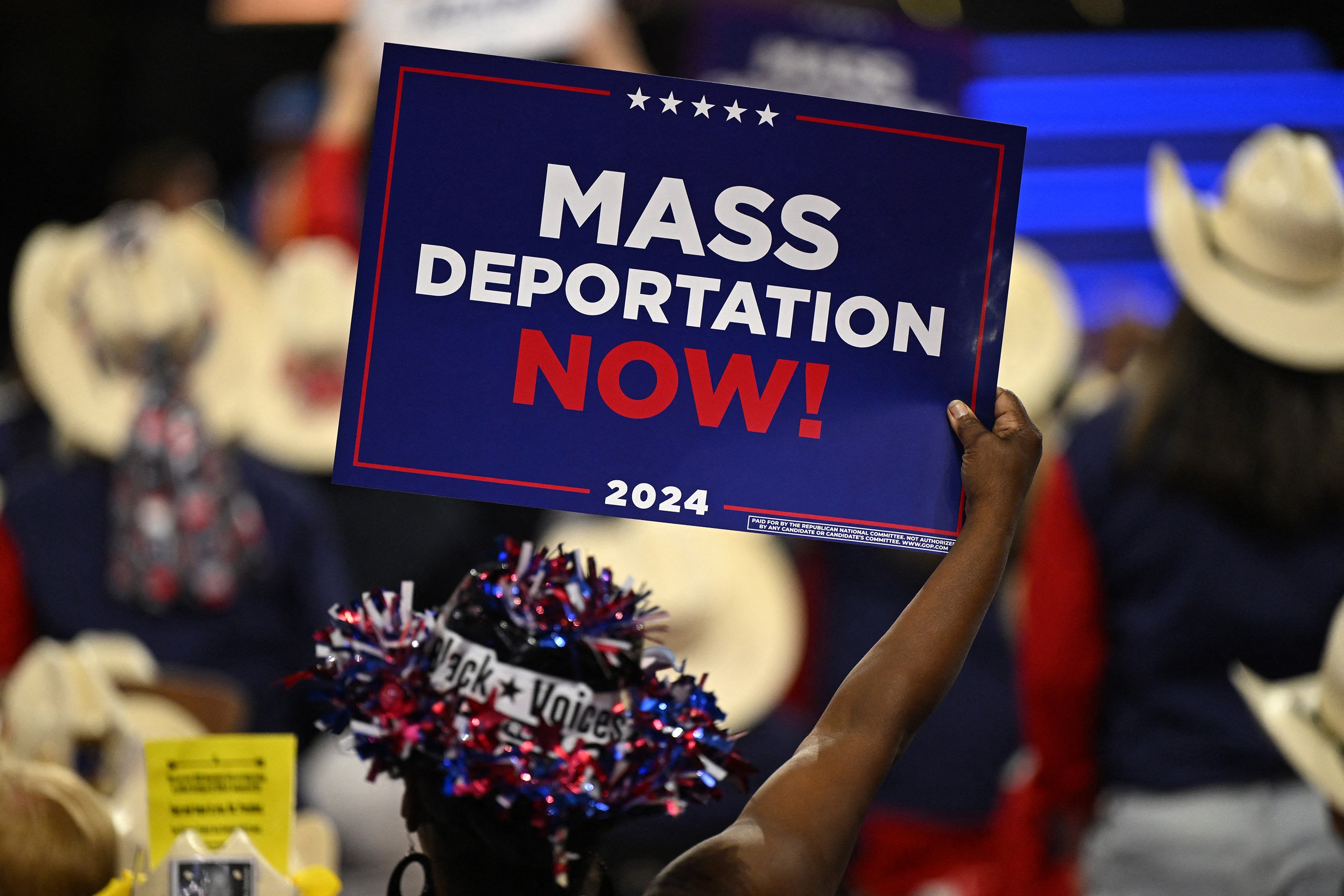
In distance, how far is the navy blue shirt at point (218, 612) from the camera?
3.14 metres

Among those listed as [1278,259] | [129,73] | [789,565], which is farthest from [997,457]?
[129,73]

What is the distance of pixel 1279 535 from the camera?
94.8 inches

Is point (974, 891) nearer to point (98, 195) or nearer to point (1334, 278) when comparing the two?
point (1334, 278)

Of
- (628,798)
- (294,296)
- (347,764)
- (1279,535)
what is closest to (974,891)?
(1279,535)

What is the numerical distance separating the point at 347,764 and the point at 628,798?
6.82ft

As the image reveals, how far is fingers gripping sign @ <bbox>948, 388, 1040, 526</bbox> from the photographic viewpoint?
126 cm

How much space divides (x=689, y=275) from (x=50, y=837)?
2.75 feet

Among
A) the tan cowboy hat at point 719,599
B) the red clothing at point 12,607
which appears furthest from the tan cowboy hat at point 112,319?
the tan cowboy hat at point 719,599

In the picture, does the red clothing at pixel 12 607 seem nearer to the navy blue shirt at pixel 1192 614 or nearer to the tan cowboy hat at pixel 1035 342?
the navy blue shirt at pixel 1192 614

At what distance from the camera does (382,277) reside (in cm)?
126

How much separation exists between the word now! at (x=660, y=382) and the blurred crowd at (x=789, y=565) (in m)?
0.37

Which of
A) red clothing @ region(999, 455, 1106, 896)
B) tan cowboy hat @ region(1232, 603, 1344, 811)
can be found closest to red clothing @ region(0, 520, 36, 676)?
red clothing @ region(999, 455, 1106, 896)

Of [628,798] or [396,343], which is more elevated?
[396,343]

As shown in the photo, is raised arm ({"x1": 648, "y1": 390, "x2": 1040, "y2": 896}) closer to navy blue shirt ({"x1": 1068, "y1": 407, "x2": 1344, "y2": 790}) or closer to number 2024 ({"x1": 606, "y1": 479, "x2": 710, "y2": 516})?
number 2024 ({"x1": 606, "y1": 479, "x2": 710, "y2": 516})
